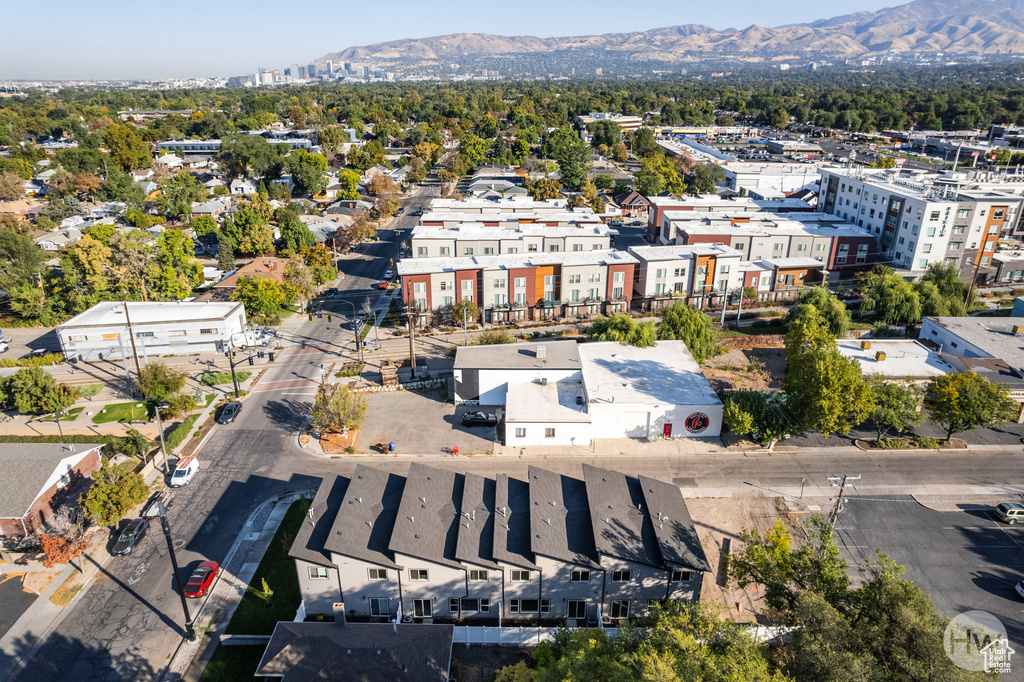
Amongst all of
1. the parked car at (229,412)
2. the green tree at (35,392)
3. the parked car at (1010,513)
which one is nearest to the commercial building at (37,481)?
the parked car at (229,412)

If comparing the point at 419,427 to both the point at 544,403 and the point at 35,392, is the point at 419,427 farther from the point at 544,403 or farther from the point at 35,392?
the point at 35,392

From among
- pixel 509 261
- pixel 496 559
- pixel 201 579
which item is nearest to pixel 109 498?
pixel 201 579

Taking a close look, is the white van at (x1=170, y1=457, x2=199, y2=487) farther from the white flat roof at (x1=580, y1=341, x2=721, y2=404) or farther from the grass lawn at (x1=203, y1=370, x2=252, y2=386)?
the white flat roof at (x1=580, y1=341, x2=721, y2=404)

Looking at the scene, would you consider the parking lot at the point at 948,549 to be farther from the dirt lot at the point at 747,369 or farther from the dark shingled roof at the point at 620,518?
the dirt lot at the point at 747,369

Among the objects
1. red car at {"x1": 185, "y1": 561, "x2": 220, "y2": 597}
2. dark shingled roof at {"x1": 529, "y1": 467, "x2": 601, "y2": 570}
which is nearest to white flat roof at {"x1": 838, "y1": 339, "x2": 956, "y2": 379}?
dark shingled roof at {"x1": 529, "y1": 467, "x2": 601, "y2": 570}

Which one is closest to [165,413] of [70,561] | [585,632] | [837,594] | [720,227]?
[70,561]

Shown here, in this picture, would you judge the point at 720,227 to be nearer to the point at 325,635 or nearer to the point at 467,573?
the point at 467,573
